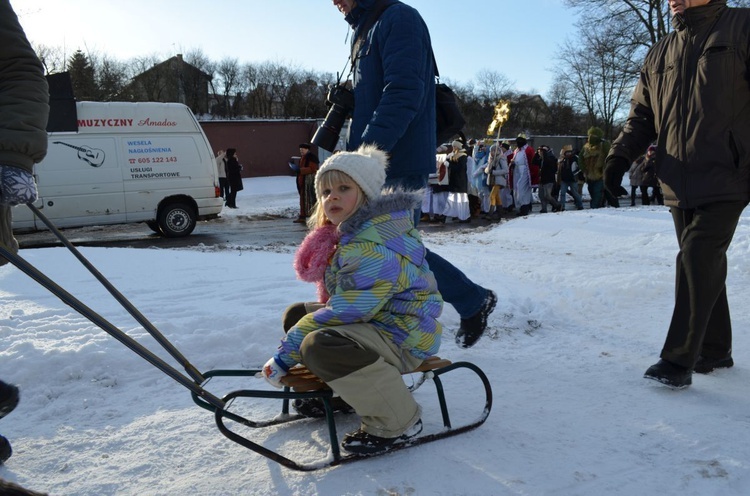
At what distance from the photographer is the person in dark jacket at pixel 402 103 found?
330cm

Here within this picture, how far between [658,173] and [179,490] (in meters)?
2.80

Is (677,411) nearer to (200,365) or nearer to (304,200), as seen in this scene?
(200,365)

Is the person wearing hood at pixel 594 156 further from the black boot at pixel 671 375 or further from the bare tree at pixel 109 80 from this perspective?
the bare tree at pixel 109 80

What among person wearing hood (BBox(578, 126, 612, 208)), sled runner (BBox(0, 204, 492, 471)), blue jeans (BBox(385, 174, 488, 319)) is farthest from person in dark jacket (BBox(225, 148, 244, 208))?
sled runner (BBox(0, 204, 492, 471))

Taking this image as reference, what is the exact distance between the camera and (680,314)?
319 centimetres

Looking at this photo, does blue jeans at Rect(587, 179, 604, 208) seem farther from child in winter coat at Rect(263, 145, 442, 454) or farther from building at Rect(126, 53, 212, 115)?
building at Rect(126, 53, 212, 115)

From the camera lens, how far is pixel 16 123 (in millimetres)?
2377

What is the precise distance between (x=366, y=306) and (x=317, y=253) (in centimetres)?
37

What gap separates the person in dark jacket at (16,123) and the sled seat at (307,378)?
1120 mm

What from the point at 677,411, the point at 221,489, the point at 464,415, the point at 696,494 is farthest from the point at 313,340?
the point at 677,411

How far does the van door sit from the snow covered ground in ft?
20.0

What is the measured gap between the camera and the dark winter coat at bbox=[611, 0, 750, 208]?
305 centimetres

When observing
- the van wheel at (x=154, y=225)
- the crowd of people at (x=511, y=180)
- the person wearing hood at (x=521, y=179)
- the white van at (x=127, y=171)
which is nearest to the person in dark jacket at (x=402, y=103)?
the white van at (x=127, y=171)

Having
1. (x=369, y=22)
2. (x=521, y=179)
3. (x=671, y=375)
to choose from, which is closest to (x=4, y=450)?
(x=369, y=22)
